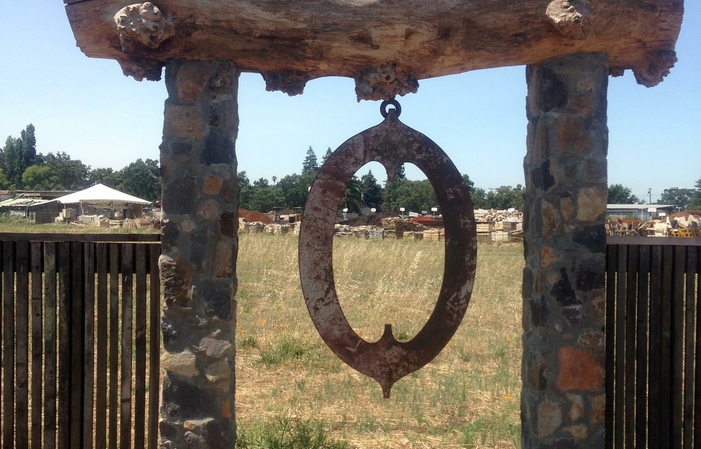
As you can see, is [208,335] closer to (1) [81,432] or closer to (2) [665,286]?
(1) [81,432]

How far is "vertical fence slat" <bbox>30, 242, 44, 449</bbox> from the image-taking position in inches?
144

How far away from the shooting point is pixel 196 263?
347 cm

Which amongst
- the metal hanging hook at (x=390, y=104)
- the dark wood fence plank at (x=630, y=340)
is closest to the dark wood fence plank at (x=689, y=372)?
the dark wood fence plank at (x=630, y=340)

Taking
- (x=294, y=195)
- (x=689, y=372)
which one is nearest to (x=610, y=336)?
(x=689, y=372)

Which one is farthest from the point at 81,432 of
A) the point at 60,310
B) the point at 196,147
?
the point at 196,147

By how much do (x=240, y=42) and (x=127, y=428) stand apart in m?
2.29

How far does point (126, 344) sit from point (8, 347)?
68cm

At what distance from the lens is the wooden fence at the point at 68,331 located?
3664 millimetres

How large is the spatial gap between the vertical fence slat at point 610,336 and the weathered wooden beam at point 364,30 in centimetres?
120

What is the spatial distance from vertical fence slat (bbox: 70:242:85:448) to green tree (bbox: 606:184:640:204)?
216 feet

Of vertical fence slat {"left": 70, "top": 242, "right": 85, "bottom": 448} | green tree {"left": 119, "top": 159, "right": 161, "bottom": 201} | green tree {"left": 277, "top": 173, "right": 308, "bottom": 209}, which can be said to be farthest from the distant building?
vertical fence slat {"left": 70, "top": 242, "right": 85, "bottom": 448}

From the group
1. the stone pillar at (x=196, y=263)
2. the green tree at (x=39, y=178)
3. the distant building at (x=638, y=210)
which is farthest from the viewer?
the green tree at (x=39, y=178)

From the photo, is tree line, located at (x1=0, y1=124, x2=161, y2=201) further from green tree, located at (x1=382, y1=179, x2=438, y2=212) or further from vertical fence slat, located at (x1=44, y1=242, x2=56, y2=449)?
vertical fence slat, located at (x1=44, y1=242, x2=56, y2=449)

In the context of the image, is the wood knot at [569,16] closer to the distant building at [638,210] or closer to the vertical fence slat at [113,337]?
the vertical fence slat at [113,337]
